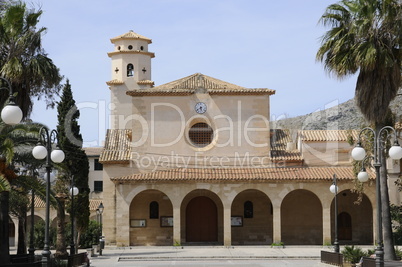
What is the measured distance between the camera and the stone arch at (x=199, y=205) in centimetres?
4453

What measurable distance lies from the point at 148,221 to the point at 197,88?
9066 millimetres

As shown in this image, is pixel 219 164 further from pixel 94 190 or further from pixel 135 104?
pixel 94 190

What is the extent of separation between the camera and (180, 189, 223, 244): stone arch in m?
44.5

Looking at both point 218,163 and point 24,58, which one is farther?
point 218,163

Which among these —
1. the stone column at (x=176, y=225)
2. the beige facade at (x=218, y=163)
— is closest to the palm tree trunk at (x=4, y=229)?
the stone column at (x=176, y=225)

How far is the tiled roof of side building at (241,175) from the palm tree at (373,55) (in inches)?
490

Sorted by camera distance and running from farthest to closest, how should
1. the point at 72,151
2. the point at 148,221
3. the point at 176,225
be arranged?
the point at 148,221
the point at 176,225
the point at 72,151

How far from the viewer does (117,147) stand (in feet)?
151

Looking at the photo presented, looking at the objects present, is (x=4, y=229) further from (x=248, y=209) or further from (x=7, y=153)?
(x=248, y=209)

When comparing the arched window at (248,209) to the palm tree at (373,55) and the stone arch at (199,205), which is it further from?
the palm tree at (373,55)

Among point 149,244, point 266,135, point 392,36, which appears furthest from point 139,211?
point 392,36

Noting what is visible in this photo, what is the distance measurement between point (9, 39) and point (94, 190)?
42.9 m

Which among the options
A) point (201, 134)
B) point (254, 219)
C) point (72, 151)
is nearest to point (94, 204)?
point (201, 134)

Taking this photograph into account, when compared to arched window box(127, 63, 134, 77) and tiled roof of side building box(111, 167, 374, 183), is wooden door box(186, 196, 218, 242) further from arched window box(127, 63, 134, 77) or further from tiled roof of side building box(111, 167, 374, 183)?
arched window box(127, 63, 134, 77)
